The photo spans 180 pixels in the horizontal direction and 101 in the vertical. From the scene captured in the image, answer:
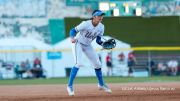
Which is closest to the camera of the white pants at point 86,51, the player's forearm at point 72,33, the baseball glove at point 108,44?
the player's forearm at point 72,33

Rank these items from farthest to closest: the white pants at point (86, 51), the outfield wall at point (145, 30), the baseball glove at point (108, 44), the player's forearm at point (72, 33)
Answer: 1. the outfield wall at point (145, 30)
2. the baseball glove at point (108, 44)
3. the white pants at point (86, 51)
4. the player's forearm at point (72, 33)

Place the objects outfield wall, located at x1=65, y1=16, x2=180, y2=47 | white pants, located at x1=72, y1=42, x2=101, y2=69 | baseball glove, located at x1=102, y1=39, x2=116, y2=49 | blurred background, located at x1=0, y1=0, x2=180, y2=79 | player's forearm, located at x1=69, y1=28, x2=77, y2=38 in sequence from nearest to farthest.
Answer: player's forearm, located at x1=69, y1=28, x2=77, y2=38 → white pants, located at x1=72, y1=42, x2=101, y2=69 → baseball glove, located at x1=102, y1=39, x2=116, y2=49 → blurred background, located at x1=0, y1=0, x2=180, y2=79 → outfield wall, located at x1=65, y1=16, x2=180, y2=47

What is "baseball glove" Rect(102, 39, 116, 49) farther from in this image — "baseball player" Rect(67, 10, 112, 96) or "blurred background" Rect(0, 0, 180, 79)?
"blurred background" Rect(0, 0, 180, 79)

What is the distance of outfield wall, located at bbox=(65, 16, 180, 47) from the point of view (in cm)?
3112

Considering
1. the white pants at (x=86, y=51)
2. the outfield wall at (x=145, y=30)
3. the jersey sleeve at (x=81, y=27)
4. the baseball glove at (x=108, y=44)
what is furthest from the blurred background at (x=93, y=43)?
the jersey sleeve at (x=81, y=27)

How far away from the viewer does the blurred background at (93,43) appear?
2647 centimetres

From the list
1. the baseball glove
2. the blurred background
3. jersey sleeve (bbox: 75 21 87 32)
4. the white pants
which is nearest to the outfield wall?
the blurred background

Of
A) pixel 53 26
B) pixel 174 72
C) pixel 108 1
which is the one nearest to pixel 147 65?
pixel 174 72

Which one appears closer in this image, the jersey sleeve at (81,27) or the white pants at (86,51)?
Result: the jersey sleeve at (81,27)

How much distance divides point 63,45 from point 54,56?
1.28 meters

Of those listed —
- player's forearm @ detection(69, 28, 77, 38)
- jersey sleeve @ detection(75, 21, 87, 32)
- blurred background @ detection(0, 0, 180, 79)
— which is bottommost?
blurred background @ detection(0, 0, 180, 79)

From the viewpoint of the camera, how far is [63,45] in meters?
27.9

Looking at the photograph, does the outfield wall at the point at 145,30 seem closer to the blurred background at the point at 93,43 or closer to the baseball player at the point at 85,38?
the blurred background at the point at 93,43

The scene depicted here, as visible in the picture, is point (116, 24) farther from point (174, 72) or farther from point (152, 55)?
point (174, 72)
